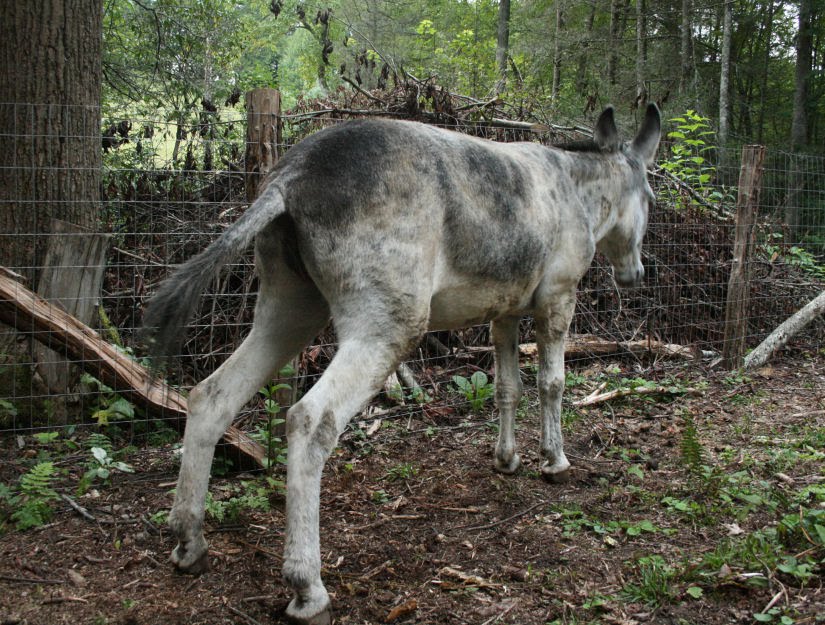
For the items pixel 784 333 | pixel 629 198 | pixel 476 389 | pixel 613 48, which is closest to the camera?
pixel 629 198

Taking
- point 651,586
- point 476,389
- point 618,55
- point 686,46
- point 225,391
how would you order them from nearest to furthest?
point 651,586 < point 225,391 < point 476,389 < point 686,46 < point 618,55

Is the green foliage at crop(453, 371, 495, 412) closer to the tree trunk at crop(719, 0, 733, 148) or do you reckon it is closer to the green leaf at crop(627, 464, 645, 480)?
the green leaf at crop(627, 464, 645, 480)

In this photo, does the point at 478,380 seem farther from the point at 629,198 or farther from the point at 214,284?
the point at 214,284

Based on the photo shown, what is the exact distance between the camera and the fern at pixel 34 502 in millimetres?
3199

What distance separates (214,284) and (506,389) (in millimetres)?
2513

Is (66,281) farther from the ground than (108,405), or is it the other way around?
(66,281)

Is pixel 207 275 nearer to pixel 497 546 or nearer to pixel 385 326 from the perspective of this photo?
pixel 385 326

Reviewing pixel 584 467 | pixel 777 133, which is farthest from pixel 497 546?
pixel 777 133

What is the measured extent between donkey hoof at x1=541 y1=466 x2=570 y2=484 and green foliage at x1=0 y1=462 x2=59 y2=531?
2803 millimetres

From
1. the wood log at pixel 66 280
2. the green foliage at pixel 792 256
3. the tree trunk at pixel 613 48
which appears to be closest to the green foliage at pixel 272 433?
the wood log at pixel 66 280

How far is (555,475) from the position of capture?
160 inches

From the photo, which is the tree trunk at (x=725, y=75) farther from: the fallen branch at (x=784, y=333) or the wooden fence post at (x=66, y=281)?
the wooden fence post at (x=66, y=281)

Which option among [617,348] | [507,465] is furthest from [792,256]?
[507,465]

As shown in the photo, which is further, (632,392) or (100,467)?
(632,392)
